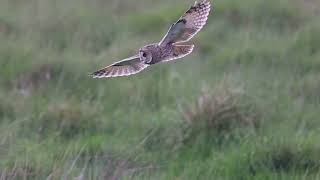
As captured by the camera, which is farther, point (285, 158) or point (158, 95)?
point (158, 95)

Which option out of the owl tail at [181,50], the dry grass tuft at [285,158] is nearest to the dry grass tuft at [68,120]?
the dry grass tuft at [285,158]

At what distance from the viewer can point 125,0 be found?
29.4 feet

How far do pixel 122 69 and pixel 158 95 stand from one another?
296 cm

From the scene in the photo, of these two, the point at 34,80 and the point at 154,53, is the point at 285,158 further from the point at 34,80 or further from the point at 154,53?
the point at 34,80

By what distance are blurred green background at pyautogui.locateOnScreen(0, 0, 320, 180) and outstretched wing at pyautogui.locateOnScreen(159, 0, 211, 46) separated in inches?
54.6

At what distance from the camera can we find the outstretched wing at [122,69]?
3.41 metres

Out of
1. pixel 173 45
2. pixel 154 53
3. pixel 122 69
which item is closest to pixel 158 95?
pixel 122 69

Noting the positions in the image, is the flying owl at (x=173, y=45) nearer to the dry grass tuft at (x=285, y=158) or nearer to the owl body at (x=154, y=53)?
the owl body at (x=154, y=53)

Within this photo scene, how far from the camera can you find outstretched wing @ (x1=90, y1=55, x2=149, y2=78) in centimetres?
341

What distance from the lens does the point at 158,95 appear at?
6441 millimetres

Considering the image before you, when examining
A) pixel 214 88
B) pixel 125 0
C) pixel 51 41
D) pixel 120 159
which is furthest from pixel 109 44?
pixel 120 159

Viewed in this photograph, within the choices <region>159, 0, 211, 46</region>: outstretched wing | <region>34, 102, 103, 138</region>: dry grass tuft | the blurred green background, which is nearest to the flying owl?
<region>159, 0, 211, 46</region>: outstretched wing

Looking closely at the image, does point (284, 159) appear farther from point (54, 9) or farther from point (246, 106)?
point (54, 9)

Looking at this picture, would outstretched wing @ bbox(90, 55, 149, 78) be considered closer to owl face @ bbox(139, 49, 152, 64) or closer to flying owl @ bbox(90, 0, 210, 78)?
flying owl @ bbox(90, 0, 210, 78)
